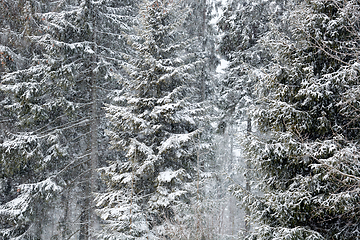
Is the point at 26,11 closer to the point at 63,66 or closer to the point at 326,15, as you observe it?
the point at 63,66

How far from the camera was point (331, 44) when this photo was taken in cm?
618

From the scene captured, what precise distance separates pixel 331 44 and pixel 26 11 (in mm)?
10273

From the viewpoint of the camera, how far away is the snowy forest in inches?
221

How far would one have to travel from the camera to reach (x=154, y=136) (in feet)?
28.4

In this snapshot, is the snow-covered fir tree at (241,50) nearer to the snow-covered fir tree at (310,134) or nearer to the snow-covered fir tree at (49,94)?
the snow-covered fir tree at (49,94)

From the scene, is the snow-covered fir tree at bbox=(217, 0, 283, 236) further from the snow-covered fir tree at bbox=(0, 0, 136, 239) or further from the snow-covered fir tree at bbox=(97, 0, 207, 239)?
the snow-covered fir tree at bbox=(0, 0, 136, 239)

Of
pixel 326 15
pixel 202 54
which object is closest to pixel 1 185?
pixel 202 54

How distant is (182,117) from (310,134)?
372 cm

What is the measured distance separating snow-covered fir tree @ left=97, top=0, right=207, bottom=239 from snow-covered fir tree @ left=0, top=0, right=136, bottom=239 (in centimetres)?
202

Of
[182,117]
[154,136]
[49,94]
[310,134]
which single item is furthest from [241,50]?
[49,94]

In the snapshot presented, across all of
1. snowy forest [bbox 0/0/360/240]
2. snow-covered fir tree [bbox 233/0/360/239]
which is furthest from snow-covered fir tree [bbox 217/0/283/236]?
snow-covered fir tree [bbox 233/0/360/239]

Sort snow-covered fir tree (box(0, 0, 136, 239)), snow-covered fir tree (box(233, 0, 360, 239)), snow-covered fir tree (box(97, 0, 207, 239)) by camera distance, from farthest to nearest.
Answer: snow-covered fir tree (box(0, 0, 136, 239))
snow-covered fir tree (box(97, 0, 207, 239))
snow-covered fir tree (box(233, 0, 360, 239))

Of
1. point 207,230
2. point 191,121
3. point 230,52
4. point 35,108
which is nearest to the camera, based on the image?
point 207,230

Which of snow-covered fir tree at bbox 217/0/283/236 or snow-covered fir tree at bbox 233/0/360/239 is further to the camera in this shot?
snow-covered fir tree at bbox 217/0/283/236
